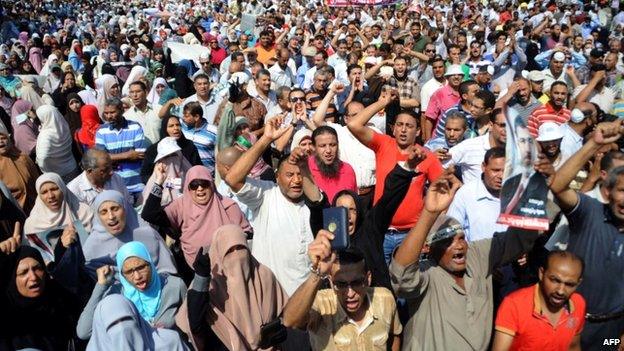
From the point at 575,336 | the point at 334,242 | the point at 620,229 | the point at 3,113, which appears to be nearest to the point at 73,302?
the point at 334,242

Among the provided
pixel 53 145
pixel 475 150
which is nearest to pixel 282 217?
pixel 475 150

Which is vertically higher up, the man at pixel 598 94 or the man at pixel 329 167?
the man at pixel 598 94

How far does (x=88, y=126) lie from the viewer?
6.91 meters

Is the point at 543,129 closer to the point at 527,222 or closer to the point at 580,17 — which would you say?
the point at 527,222

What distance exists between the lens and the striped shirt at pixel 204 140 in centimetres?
615

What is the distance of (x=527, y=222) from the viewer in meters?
2.68

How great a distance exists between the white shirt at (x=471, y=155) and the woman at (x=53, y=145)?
414 cm

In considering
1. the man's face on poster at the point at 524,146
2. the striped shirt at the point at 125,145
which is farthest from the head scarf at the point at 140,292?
the striped shirt at the point at 125,145

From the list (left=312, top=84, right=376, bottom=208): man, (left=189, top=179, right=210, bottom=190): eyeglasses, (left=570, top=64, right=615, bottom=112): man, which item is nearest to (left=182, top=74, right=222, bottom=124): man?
(left=312, top=84, right=376, bottom=208): man

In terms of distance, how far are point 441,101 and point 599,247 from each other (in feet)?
14.5

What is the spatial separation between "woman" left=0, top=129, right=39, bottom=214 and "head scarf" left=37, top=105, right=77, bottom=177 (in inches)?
20.6

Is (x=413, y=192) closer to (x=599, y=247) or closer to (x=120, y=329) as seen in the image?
(x=599, y=247)

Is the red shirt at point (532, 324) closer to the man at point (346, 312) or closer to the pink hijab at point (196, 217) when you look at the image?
the man at point (346, 312)

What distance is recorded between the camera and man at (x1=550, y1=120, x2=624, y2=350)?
3.22 meters
